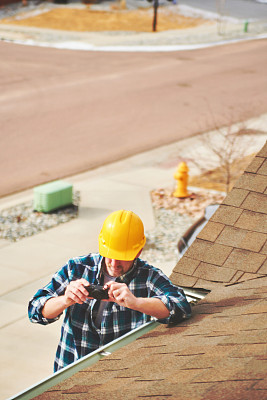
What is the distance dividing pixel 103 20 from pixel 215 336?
36.9m

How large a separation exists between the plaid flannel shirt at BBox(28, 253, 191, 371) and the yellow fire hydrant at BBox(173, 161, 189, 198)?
8.44m

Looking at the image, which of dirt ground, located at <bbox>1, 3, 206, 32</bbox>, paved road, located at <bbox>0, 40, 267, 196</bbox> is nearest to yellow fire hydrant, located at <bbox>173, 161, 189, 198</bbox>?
paved road, located at <bbox>0, 40, 267, 196</bbox>

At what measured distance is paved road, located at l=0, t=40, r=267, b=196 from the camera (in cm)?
1559

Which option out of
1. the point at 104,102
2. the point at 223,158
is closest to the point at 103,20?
the point at 104,102

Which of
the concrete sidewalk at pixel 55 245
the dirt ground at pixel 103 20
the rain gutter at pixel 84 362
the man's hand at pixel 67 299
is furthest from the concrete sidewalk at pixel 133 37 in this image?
the man's hand at pixel 67 299

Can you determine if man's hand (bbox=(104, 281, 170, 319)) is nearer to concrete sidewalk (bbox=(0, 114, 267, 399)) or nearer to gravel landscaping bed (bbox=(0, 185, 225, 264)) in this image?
concrete sidewalk (bbox=(0, 114, 267, 399))

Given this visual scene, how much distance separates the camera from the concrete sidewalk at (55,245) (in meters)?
7.34

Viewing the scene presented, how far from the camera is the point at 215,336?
3502 millimetres

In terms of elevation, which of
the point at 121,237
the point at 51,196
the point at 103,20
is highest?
the point at 121,237

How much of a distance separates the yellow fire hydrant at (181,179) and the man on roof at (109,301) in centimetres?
842

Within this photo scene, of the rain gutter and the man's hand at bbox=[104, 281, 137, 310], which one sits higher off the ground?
the man's hand at bbox=[104, 281, 137, 310]

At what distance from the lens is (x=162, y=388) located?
9.59 feet

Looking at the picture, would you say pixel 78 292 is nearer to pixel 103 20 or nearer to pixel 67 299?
pixel 67 299

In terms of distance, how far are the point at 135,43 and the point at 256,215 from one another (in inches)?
1115
